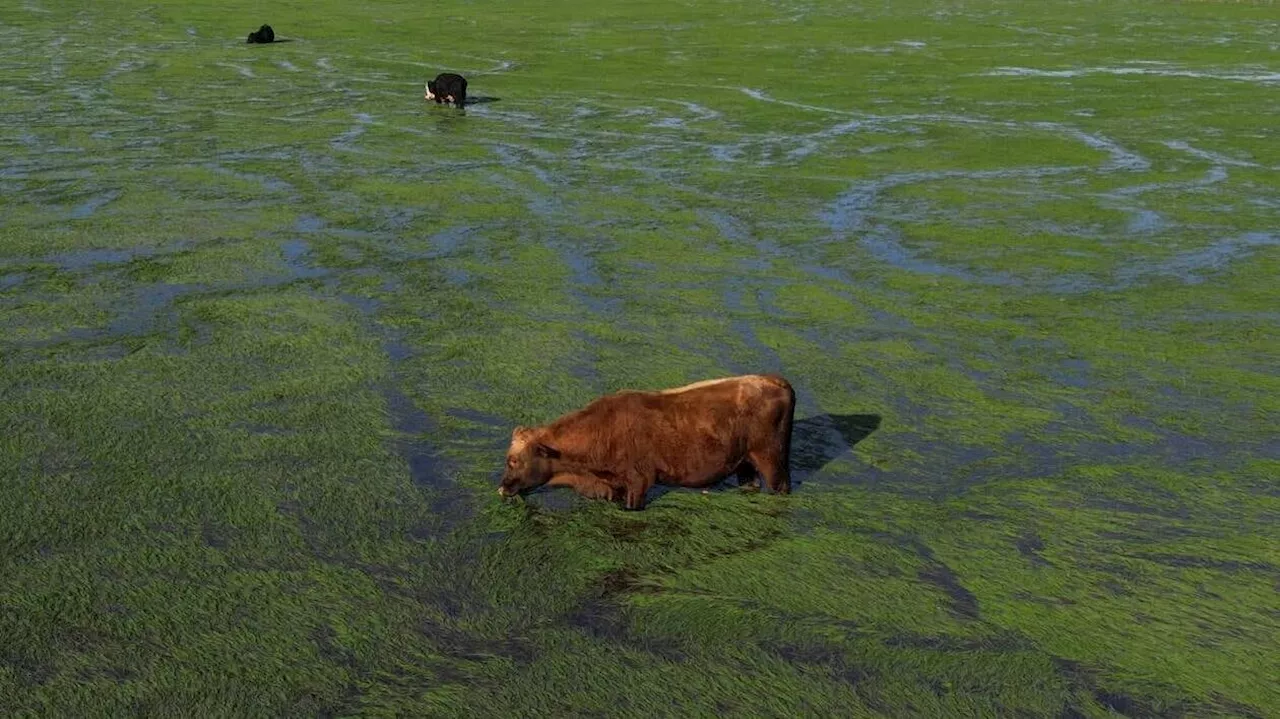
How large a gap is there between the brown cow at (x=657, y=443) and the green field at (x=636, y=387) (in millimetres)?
163

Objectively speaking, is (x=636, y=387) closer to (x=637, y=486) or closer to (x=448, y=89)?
(x=637, y=486)

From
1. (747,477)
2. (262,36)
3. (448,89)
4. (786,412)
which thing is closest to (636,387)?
(747,477)

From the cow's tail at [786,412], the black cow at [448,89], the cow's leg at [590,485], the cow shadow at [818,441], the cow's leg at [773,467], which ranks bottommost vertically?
the black cow at [448,89]

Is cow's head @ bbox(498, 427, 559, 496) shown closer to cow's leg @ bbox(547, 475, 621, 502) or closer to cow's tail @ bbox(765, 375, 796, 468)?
cow's leg @ bbox(547, 475, 621, 502)

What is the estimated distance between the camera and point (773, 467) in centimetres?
713

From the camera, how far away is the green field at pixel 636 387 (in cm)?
560

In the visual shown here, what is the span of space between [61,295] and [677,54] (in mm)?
22515

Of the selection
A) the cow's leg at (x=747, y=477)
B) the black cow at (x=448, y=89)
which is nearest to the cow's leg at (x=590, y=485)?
the cow's leg at (x=747, y=477)

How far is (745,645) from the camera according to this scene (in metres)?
5.73

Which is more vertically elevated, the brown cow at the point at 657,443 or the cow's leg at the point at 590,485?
the brown cow at the point at 657,443

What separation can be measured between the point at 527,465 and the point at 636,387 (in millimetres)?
2154

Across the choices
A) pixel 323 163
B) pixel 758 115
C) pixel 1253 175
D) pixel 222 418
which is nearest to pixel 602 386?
pixel 222 418

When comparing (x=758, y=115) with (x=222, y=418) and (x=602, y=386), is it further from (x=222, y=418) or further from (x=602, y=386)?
(x=222, y=418)

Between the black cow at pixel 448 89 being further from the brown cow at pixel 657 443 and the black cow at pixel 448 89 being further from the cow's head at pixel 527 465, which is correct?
the cow's head at pixel 527 465
